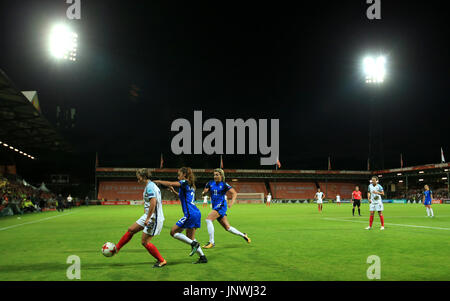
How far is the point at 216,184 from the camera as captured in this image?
33.5ft

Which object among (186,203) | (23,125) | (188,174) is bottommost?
(186,203)

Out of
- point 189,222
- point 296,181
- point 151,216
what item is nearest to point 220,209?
point 189,222

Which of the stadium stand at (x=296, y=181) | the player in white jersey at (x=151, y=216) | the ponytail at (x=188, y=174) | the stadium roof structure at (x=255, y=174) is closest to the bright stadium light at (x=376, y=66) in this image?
the stadium stand at (x=296, y=181)

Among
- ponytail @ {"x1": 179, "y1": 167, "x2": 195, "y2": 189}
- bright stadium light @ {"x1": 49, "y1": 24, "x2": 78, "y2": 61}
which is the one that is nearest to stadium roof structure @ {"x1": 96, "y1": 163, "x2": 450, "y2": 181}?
bright stadium light @ {"x1": 49, "y1": 24, "x2": 78, "y2": 61}

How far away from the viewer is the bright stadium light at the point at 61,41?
34.4 m

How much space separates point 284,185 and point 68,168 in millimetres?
48592

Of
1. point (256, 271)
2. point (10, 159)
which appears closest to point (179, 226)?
point (256, 271)

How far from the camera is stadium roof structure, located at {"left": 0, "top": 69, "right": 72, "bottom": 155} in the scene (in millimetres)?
26931

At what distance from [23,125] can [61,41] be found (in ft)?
34.4

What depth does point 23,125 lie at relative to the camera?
3741cm

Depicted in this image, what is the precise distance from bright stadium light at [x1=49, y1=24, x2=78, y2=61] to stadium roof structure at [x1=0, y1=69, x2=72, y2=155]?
7089 mm

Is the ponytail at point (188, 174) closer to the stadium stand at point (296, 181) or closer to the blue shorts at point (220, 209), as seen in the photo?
the blue shorts at point (220, 209)

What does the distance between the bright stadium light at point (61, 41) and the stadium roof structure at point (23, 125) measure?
23.3 ft

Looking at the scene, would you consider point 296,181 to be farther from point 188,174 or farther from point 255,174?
point 188,174
